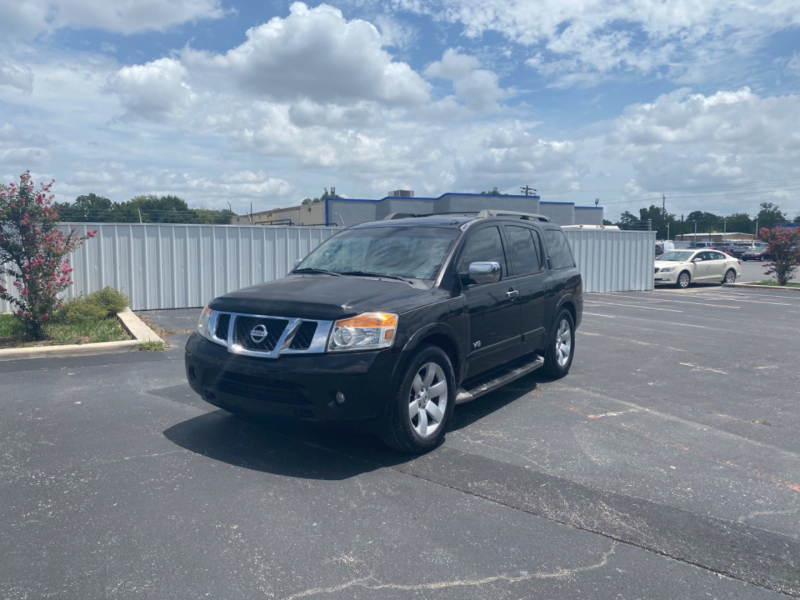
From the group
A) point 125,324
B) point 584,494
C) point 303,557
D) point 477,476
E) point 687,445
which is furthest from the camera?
point 125,324

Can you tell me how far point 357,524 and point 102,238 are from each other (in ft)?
38.2

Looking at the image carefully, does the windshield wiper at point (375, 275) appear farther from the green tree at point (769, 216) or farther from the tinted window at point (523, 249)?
the green tree at point (769, 216)

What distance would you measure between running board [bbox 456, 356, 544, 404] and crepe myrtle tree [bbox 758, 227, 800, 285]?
21.8 metres

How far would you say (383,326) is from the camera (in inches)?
185

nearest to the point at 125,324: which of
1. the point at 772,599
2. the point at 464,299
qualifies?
the point at 464,299

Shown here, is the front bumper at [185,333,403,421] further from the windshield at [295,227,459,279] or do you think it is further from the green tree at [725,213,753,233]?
the green tree at [725,213,753,233]

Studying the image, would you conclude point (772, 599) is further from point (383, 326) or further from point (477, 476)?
point (383, 326)

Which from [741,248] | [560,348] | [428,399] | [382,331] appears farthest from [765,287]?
[741,248]

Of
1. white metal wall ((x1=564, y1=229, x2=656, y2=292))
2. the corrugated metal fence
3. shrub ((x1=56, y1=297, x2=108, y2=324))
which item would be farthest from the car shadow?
white metal wall ((x1=564, y1=229, x2=656, y2=292))

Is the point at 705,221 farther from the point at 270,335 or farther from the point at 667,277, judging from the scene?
the point at 270,335

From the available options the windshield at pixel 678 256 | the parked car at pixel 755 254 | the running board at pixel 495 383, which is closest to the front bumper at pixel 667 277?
the windshield at pixel 678 256

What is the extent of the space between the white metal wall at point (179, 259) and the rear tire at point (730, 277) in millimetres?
17758

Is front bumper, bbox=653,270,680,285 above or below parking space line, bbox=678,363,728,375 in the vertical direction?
above

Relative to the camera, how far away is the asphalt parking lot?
128 inches
